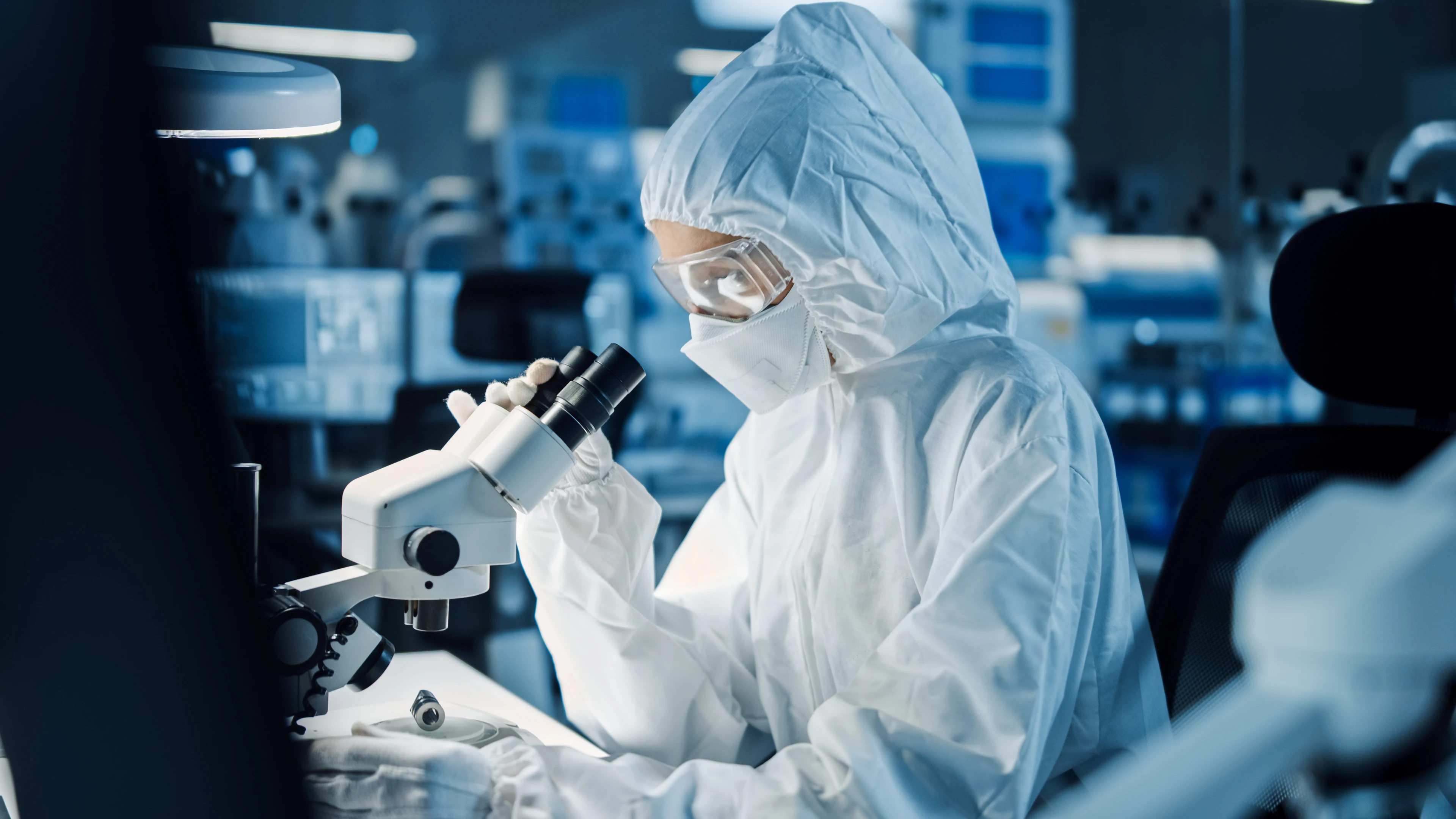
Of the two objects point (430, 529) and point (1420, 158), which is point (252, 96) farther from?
point (1420, 158)

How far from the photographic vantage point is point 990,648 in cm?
93

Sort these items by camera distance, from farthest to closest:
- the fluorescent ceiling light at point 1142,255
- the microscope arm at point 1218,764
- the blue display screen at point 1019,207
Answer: the fluorescent ceiling light at point 1142,255
the blue display screen at point 1019,207
the microscope arm at point 1218,764

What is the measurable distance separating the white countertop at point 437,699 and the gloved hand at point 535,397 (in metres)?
0.28

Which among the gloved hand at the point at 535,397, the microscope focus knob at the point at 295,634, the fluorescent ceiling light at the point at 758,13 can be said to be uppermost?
the fluorescent ceiling light at the point at 758,13

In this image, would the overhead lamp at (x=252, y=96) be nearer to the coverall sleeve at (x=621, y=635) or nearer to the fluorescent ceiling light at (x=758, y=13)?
the coverall sleeve at (x=621, y=635)

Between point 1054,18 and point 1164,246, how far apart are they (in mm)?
1006

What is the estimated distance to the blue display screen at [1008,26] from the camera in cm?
391

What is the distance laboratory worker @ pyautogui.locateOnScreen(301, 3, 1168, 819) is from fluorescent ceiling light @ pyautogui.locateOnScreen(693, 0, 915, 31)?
257cm

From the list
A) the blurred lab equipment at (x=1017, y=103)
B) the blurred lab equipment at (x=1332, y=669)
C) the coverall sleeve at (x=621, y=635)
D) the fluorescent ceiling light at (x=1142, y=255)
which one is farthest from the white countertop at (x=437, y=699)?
the fluorescent ceiling light at (x=1142, y=255)

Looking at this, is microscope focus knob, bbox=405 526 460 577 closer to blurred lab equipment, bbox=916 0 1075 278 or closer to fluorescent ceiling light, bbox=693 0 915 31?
fluorescent ceiling light, bbox=693 0 915 31

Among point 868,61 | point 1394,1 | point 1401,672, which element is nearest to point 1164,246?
point 1394,1

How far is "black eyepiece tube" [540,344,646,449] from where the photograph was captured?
3.26 feet

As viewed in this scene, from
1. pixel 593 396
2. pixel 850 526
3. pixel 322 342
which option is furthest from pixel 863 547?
pixel 322 342

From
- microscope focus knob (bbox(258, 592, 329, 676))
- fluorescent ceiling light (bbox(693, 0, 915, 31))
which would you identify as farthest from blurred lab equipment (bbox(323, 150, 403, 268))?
microscope focus knob (bbox(258, 592, 329, 676))
